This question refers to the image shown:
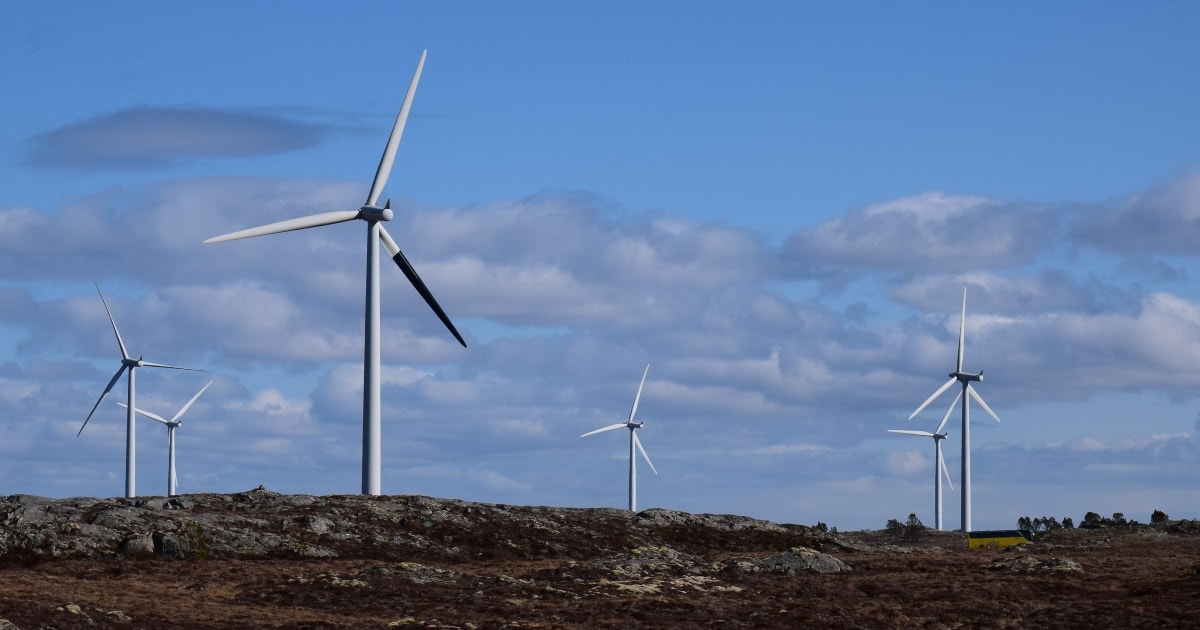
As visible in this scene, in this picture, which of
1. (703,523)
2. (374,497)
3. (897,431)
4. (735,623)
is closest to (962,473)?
(897,431)

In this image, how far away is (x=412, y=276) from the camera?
96250 mm

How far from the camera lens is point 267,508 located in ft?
286

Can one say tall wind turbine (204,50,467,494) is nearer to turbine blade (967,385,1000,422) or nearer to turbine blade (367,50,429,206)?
turbine blade (367,50,429,206)

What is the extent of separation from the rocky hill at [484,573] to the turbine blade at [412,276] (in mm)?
12480

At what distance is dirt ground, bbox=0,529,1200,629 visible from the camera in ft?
171

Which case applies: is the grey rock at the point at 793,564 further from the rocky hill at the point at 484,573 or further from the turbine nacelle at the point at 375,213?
the turbine nacelle at the point at 375,213

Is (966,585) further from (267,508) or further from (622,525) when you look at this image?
(267,508)

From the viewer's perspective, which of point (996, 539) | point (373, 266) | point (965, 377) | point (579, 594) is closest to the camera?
point (579, 594)

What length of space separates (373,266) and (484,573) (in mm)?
29723

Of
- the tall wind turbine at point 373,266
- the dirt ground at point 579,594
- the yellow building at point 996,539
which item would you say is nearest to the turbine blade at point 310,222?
the tall wind turbine at point 373,266

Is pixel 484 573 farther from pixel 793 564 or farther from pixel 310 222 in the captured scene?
pixel 310 222

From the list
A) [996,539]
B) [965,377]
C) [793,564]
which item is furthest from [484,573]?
[965,377]

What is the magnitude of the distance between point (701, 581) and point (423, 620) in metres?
18.2

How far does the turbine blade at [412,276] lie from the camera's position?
94.8 metres
